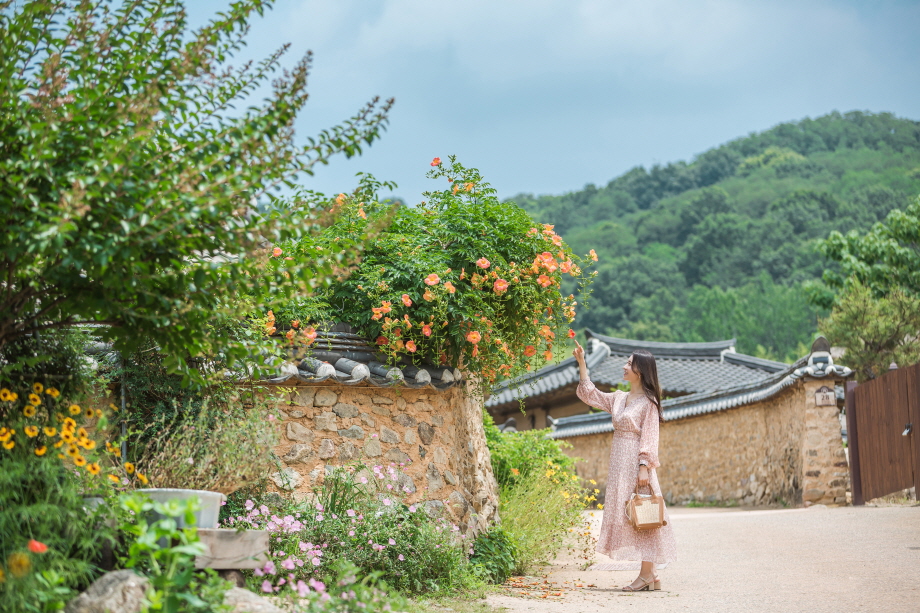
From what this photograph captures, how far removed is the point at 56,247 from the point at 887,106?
66.2 meters

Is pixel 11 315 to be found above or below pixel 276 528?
above

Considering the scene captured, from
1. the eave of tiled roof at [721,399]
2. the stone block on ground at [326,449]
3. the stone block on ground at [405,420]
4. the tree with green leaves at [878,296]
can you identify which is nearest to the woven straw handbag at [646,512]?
the stone block on ground at [405,420]

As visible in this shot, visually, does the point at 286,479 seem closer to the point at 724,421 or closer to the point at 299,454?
the point at 299,454

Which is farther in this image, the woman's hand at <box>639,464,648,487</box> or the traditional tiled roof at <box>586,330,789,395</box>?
the traditional tiled roof at <box>586,330,789,395</box>

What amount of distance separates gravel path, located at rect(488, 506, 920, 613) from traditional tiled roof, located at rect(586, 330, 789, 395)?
10508 mm

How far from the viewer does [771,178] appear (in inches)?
2056

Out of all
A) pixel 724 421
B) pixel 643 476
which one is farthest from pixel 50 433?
pixel 724 421

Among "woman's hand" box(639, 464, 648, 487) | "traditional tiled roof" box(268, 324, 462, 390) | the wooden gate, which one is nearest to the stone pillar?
the wooden gate

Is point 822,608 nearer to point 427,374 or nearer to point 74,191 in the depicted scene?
point 427,374

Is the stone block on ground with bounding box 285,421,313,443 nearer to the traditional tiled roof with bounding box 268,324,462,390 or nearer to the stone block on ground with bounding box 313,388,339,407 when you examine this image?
the stone block on ground with bounding box 313,388,339,407

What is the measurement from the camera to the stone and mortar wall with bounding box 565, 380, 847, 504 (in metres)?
11.4

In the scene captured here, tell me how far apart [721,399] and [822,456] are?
2.98 metres

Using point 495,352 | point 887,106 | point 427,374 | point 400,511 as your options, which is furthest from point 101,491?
point 887,106

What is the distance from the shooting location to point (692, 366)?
70.3ft
